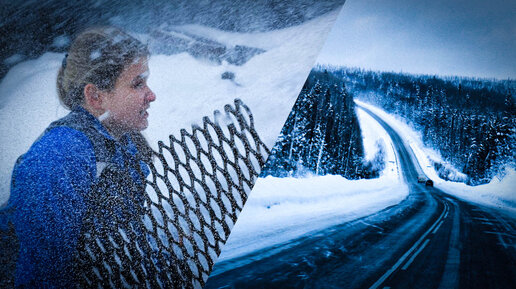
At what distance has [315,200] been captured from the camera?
2367 mm

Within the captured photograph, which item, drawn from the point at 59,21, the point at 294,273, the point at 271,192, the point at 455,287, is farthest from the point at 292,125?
the point at 59,21

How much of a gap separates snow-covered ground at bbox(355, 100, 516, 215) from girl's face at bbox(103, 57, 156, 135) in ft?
7.22

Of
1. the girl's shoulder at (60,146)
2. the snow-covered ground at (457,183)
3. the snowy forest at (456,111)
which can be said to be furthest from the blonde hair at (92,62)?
the snow-covered ground at (457,183)

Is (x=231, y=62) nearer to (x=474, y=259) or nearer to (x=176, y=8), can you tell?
(x=176, y=8)

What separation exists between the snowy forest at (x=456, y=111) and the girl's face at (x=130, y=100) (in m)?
2.06

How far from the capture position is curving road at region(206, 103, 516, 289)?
140 centimetres

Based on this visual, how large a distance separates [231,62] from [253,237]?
4.07 feet

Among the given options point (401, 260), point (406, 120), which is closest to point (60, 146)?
point (401, 260)

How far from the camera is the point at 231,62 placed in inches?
46.7

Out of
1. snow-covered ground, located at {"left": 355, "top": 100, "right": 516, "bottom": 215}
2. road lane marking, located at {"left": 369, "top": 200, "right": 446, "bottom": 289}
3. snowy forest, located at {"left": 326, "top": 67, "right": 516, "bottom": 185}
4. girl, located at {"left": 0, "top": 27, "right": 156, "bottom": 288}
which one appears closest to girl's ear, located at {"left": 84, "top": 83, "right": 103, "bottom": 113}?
girl, located at {"left": 0, "top": 27, "right": 156, "bottom": 288}

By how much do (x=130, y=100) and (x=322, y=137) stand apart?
210 cm

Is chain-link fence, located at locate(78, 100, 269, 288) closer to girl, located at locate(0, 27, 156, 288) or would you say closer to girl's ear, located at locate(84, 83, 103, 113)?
girl, located at locate(0, 27, 156, 288)

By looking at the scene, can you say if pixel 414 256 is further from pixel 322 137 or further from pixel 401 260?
pixel 322 137

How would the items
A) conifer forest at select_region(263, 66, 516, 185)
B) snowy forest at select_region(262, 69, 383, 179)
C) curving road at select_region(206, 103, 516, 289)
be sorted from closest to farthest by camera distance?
curving road at select_region(206, 103, 516, 289) < conifer forest at select_region(263, 66, 516, 185) < snowy forest at select_region(262, 69, 383, 179)
